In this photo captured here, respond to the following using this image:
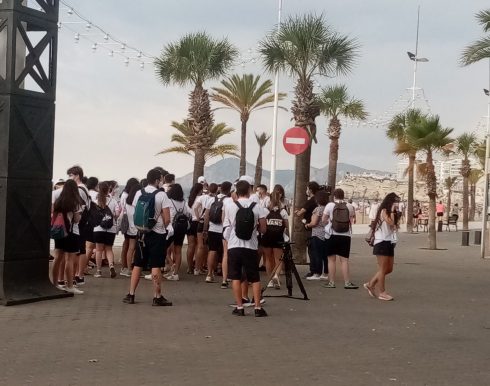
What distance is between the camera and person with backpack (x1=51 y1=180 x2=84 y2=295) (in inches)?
448

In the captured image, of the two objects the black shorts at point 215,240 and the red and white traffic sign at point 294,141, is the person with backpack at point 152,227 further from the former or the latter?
the red and white traffic sign at point 294,141

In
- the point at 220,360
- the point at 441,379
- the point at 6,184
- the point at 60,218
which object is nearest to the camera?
the point at 441,379

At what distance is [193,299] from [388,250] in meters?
3.04

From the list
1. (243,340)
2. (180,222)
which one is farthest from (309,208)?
(243,340)

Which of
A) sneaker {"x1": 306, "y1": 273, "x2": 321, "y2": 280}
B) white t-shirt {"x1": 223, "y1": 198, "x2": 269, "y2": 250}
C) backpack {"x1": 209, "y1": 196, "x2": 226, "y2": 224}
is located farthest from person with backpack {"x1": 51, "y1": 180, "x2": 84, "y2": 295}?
sneaker {"x1": 306, "y1": 273, "x2": 321, "y2": 280}

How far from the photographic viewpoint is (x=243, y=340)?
8445 mm

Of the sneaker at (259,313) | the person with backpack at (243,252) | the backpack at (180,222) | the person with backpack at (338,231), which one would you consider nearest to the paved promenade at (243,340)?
the sneaker at (259,313)

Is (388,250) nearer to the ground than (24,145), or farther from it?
nearer to the ground

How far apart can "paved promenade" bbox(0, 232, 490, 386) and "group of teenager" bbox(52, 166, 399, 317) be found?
0.47 metres

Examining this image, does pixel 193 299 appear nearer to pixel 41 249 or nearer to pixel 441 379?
pixel 41 249

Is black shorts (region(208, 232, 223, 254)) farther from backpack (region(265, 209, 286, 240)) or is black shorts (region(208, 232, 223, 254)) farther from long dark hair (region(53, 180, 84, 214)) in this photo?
long dark hair (region(53, 180, 84, 214))

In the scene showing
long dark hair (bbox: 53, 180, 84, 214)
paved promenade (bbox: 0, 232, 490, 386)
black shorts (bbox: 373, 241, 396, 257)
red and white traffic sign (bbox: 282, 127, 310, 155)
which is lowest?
paved promenade (bbox: 0, 232, 490, 386)

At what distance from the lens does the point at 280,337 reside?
28.5ft

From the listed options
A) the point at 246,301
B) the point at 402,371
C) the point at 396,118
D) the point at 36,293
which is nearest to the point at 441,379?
the point at 402,371
